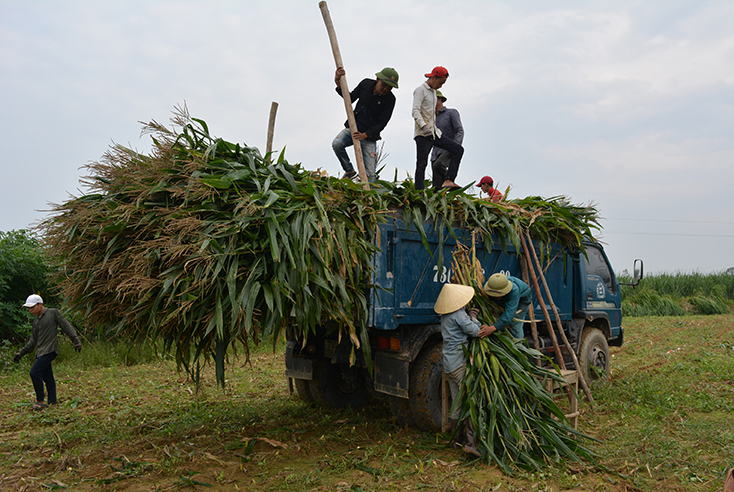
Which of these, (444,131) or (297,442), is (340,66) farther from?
(297,442)

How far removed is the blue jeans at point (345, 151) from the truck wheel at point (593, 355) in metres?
3.82

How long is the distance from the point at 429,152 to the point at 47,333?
5.76 meters

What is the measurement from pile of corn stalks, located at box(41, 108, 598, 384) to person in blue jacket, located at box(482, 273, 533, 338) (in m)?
1.35

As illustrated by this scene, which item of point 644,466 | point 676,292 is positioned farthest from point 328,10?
point 676,292

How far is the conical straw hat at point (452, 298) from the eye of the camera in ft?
16.0

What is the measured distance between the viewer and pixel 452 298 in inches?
193

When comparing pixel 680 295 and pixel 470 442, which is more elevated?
pixel 680 295

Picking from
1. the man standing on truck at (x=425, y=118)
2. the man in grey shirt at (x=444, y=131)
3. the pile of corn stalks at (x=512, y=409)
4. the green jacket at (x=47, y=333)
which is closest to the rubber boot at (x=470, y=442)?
the pile of corn stalks at (x=512, y=409)

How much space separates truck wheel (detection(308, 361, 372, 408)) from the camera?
6191mm

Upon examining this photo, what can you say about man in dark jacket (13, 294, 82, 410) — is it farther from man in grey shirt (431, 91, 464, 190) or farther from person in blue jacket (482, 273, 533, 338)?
person in blue jacket (482, 273, 533, 338)

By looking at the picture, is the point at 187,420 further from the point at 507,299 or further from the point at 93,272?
the point at 507,299

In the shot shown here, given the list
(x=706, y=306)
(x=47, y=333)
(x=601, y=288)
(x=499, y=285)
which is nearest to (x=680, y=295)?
(x=706, y=306)

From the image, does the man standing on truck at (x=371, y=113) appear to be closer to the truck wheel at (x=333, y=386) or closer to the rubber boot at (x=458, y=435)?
the truck wheel at (x=333, y=386)

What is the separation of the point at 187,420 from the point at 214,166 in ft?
10.7
